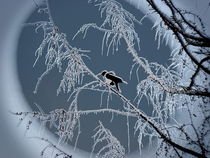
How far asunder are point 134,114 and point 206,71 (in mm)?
1382

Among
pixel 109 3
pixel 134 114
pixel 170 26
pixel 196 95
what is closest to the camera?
pixel 170 26

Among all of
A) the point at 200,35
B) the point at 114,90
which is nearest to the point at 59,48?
the point at 114,90

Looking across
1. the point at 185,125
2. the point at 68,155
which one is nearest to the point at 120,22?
the point at 185,125

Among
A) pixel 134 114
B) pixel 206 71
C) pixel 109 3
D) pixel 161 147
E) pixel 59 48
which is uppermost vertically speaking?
pixel 109 3

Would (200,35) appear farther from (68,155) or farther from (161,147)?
(68,155)

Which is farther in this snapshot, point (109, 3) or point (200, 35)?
point (109, 3)

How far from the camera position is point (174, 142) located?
481 cm

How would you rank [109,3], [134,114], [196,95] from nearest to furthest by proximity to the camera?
[196,95]
[134,114]
[109,3]

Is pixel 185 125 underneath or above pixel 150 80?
underneath

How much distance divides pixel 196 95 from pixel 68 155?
7.91 feet

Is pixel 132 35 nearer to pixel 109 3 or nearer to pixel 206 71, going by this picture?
pixel 109 3

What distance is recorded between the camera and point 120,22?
5.36 meters

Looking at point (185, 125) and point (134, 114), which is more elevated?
point (134, 114)

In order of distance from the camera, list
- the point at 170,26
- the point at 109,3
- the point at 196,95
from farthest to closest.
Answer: the point at 109,3 < the point at 196,95 < the point at 170,26
